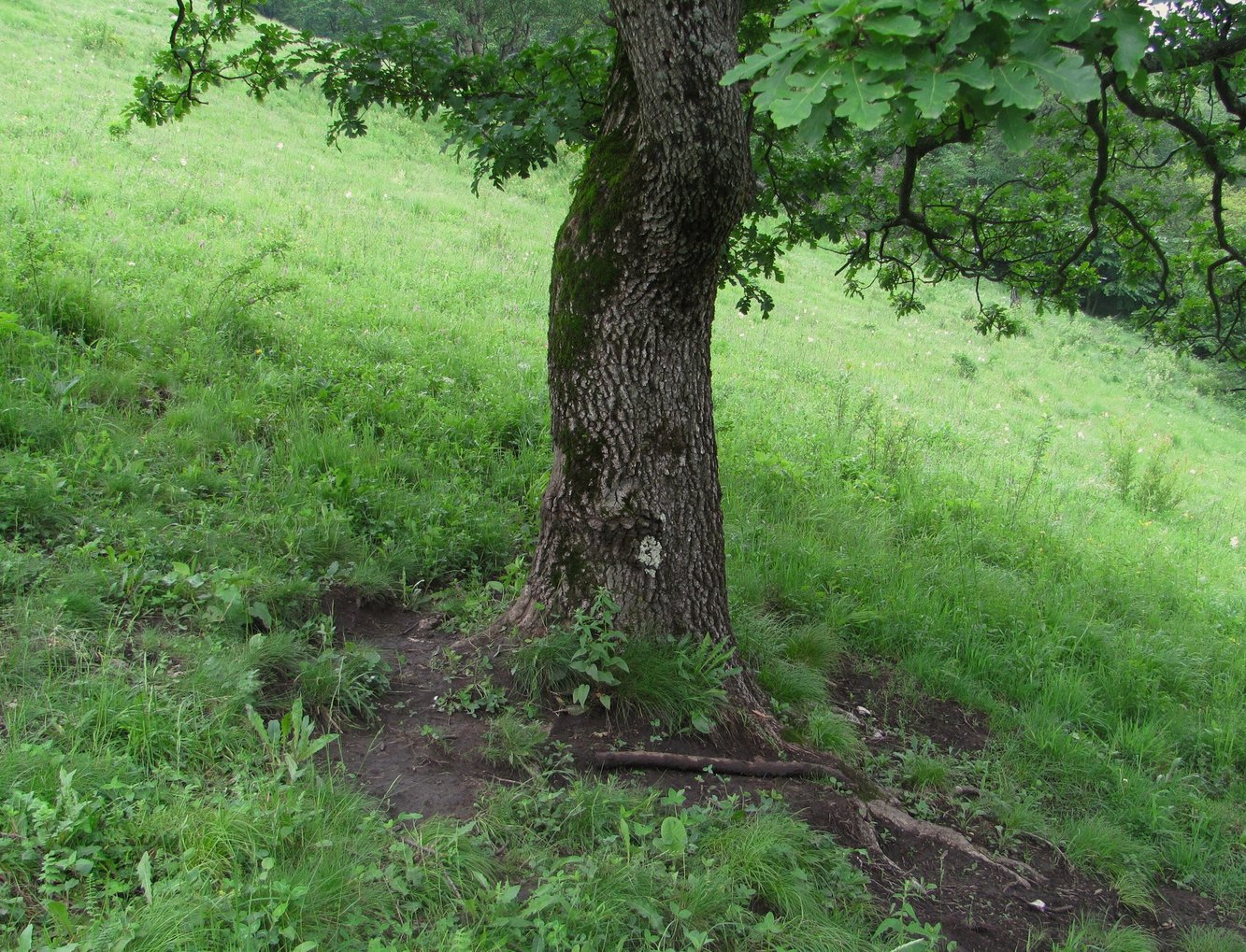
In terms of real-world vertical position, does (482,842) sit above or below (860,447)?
below

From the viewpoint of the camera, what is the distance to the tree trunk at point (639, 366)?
Result: 11.3 ft

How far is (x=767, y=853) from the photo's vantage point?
3.06 meters

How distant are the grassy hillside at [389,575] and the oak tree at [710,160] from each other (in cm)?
104

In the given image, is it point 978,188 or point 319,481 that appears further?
point 978,188

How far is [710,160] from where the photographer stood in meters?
3.35

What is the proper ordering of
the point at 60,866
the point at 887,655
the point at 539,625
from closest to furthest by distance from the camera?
the point at 60,866
the point at 539,625
the point at 887,655

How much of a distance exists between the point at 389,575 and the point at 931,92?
352 cm

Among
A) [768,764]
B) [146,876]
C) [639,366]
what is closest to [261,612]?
[146,876]

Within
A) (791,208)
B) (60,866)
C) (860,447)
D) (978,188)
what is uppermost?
(978,188)

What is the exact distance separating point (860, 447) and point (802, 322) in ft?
24.9

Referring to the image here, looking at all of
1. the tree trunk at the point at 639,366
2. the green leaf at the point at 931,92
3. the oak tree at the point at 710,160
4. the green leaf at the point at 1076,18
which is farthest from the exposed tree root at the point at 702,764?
the green leaf at the point at 1076,18

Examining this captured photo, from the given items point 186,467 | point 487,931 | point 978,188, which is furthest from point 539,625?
point 978,188

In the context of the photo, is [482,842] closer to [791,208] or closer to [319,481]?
[319,481]

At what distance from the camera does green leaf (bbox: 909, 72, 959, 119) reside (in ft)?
6.28
